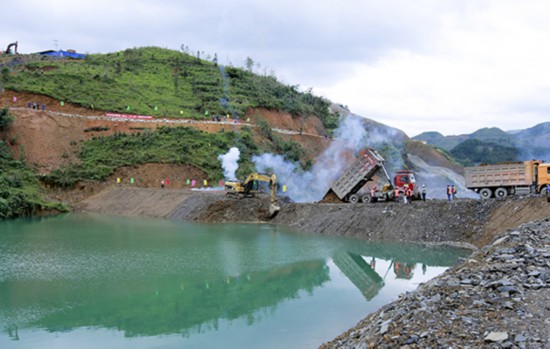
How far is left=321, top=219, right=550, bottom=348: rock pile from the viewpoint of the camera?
25.4 ft

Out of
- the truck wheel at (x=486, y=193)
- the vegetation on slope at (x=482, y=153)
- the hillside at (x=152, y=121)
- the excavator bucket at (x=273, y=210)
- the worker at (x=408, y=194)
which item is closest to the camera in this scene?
the truck wheel at (x=486, y=193)

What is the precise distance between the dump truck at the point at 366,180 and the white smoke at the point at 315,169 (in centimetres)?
1017

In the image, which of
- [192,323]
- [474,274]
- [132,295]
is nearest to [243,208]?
[132,295]

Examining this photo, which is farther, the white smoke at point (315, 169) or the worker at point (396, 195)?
the white smoke at point (315, 169)

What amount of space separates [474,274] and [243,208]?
2514cm

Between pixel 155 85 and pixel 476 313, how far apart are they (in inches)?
2536

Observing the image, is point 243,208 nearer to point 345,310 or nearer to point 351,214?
point 351,214

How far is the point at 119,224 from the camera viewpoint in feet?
112

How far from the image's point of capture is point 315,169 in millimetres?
52469

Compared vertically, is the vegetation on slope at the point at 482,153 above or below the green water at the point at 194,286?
above

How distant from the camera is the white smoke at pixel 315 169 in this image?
44281mm

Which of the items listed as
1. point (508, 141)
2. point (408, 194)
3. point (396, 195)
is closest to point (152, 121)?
point (396, 195)

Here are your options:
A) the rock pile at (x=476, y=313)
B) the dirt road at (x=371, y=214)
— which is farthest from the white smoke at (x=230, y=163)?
the rock pile at (x=476, y=313)

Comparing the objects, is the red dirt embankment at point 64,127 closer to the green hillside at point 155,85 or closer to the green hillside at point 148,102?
the green hillside at point 148,102
